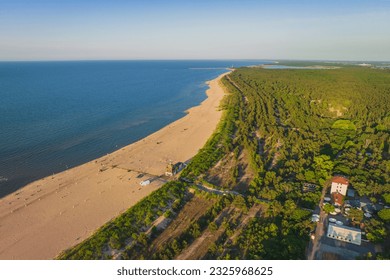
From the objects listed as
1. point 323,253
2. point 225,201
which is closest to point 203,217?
point 225,201

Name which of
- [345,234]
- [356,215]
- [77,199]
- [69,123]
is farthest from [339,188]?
[69,123]

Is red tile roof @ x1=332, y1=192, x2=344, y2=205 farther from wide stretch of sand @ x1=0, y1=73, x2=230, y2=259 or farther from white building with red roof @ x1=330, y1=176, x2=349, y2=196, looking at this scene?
wide stretch of sand @ x1=0, y1=73, x2=230, y2=259

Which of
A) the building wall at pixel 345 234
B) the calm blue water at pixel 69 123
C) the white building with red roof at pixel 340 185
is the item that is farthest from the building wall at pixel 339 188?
the calm blue water at pixel 69 123

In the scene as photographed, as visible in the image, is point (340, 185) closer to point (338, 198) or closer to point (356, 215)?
point (338, 198)

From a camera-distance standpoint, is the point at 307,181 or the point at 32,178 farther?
the point at 32,178

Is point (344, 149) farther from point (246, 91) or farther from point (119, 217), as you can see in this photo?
point (246, 91)

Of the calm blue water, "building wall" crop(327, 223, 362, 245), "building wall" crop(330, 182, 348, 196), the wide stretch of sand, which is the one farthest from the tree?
the calm blue water
